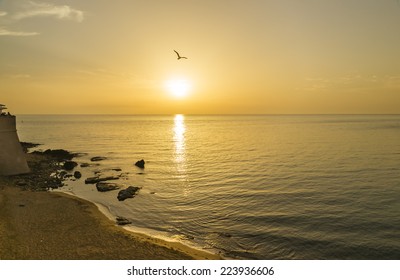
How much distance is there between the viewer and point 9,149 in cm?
2761

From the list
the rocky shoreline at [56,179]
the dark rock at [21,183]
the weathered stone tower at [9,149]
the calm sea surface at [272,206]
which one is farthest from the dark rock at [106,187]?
the weathered stone tower at [9,149]

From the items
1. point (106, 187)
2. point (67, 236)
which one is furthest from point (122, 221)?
point (106, 187)

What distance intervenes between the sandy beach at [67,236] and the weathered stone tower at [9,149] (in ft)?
19.7

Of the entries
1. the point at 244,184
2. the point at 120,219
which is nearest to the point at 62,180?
the point at 120,219

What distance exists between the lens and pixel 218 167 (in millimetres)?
41781

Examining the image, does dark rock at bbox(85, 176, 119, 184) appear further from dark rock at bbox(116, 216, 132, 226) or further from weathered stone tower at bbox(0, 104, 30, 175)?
dark rock at bbox(116, 216, 132, 226)

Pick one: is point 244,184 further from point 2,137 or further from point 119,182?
point 2,137

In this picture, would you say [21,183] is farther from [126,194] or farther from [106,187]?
[126,194]

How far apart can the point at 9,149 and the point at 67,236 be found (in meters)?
15.9

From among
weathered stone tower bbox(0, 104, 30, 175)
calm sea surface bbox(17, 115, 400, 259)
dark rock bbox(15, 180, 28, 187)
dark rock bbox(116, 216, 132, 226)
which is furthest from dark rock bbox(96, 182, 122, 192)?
dark rock bbox(116, 216, 132, 226)

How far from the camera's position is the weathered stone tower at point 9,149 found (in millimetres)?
26250

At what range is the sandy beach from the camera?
1377 centimetres

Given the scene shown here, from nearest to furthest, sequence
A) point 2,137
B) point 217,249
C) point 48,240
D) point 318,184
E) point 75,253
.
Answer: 1. point 75,253
2. point 48,240
3. point 217,249
4. point 2,137
5. point 318,184
